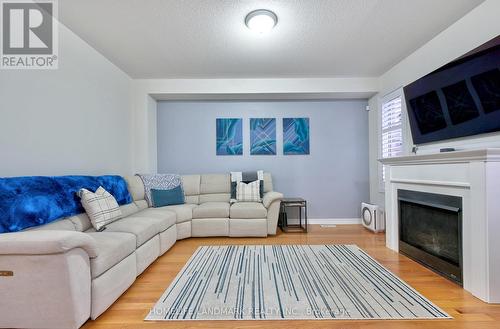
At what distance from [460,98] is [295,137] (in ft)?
7.92

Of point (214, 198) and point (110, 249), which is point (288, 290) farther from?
point (214, 198)

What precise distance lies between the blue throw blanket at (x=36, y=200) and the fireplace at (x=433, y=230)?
3.54 metres

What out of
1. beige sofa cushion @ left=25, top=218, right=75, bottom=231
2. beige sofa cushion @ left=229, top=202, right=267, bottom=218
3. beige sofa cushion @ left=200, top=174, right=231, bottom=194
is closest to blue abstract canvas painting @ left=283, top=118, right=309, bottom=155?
beige sofa cushion @ left=200, top=174, right=231, bottom=194

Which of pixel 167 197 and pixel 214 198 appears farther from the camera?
pixel 214 198

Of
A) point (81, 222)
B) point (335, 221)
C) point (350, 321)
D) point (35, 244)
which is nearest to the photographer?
point (35, 244)

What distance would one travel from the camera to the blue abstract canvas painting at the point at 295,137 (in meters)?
4.29

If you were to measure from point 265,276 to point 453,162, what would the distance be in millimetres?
2038

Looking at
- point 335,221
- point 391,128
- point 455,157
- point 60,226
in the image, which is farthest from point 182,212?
point 391,128

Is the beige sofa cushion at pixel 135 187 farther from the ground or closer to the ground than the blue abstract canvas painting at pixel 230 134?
closer to the ground

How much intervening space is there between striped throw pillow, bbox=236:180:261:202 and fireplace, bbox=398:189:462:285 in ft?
6.66

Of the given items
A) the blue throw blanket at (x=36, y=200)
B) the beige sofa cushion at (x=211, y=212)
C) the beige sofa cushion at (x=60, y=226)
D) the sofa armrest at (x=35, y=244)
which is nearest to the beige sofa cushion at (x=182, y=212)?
the beige sofa cushion at (x=211, y=212)

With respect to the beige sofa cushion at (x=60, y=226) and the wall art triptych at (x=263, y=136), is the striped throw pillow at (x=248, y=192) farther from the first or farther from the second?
the beige sofa cushion at (x=60, y=226)

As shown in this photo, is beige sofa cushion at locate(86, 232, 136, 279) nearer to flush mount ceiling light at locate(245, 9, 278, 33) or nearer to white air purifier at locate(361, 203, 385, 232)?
flush mount ceiling light at locate(245, 9, 278, 33)

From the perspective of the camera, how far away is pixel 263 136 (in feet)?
14.1
